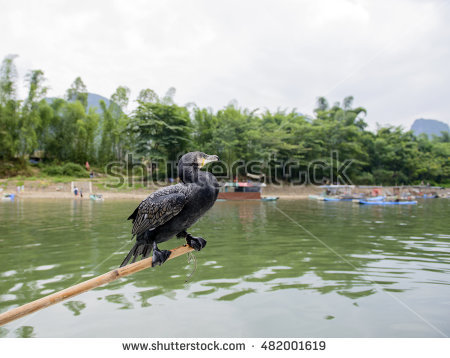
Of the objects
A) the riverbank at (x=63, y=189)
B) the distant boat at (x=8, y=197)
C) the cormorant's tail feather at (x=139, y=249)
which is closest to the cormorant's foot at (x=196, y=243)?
the cormorant's tail feather at (x=139, y=249)

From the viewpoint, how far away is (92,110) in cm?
4094

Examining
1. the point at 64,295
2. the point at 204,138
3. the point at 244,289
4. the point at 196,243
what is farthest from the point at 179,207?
the point at 204,138

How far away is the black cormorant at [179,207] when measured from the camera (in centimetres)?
188

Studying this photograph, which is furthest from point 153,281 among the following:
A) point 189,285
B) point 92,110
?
point 92,110

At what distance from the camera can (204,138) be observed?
121 feet

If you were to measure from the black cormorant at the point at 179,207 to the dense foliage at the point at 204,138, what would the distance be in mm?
24650

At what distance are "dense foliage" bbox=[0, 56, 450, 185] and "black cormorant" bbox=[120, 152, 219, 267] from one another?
80.9ft

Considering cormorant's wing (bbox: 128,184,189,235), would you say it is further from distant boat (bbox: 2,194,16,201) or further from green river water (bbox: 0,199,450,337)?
distant boat (bbox: 2,194,16,201)

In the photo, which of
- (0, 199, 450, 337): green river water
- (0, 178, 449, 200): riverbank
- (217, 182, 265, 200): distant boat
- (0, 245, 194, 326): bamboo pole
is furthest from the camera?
(217, 182, 265, 200): distant boat

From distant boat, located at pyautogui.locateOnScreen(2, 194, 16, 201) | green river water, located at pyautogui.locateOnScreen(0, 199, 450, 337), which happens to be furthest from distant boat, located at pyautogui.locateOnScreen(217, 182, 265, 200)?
green river water, located at pyautogui.locateOnScreen(0, 199, 450, 337)

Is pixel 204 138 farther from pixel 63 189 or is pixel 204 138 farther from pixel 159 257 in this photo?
pixel 159 257

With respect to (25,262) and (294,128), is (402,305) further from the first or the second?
(294,128)

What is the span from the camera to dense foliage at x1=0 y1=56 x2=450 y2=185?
105 ft

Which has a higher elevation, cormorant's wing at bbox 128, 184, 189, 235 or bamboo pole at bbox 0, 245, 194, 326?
cormorant's wing at bbox 128, 184, 189, 235
